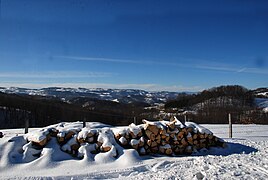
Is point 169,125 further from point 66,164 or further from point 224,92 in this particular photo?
point 224,92

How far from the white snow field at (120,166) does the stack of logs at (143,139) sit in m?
0.30

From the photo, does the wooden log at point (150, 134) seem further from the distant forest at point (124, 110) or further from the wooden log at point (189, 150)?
the distant forest at point (124, 110)

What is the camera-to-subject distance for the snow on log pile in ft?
26.1

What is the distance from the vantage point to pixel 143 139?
8539 mm

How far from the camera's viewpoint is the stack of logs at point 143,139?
26.6ft

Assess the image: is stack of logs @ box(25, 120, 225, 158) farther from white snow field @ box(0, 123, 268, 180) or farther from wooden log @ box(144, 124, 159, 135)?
white snow field @ box(0, 123, 268, 180)

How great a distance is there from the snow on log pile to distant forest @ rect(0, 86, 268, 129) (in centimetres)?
2155

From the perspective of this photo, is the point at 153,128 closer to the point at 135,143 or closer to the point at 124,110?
the point at 135,143

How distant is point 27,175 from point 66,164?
1.01 m

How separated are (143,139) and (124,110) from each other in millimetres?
51066

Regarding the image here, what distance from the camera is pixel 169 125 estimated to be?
9203 millimetres

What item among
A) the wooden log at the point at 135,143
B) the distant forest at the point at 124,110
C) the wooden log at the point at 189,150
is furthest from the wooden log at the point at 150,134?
the distant forest at the point at 124,110

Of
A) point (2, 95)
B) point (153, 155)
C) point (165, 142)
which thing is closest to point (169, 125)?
point (165, 142)

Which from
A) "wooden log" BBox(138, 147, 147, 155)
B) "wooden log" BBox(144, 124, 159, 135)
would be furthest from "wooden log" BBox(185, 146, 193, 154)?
"wooden log" BBox(138, 147, 147, 155)
